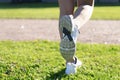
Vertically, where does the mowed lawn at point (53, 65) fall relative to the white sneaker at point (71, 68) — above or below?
below

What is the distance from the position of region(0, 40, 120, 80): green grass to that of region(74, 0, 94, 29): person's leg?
0.70 metres

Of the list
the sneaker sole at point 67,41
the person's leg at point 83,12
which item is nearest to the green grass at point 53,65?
the sneaker sole at point 67,41

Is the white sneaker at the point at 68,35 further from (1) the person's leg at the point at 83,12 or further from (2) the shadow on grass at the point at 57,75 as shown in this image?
(2) the shadow on grass at the point at 57,75

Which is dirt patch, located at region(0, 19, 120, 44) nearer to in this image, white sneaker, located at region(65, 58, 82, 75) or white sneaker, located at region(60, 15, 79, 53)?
white sneaker, located at region(65, 58, 82, 75)

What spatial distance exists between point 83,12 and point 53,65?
1002 millimetres

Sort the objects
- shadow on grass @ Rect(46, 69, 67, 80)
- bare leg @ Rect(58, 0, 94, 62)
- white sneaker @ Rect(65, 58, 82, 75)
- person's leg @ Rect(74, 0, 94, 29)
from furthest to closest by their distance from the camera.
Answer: shadow on grass @ Rect(46, 69, 67, 80), white sneaker @ Rect(65, 58, 82, 75), bare leg @ Rect(58, 0, 94, 62), person's leg @ Rect(74, 0, 94, 29)

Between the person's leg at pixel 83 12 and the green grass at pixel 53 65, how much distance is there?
700mm

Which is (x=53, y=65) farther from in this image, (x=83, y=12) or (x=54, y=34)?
(x=54, y=34)

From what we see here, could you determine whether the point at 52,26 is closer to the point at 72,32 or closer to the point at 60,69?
the point at 60,69

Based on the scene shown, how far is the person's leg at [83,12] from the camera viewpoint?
12.5 feet

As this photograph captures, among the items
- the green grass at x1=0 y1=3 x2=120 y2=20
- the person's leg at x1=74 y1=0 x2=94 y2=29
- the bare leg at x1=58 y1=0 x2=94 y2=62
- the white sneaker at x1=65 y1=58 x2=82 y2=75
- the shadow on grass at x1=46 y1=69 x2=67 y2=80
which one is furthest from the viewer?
the green grass at x1=0 y1=3 x2=120 y2=20

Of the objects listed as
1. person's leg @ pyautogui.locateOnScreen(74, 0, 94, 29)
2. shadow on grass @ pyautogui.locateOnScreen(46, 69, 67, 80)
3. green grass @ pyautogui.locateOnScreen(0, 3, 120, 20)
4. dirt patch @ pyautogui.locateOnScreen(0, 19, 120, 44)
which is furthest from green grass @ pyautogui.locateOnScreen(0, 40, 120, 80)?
green grass @ pyautogui.locateOnScreen(0, 3, 120, 20)

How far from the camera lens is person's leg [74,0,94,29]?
12.5 ft

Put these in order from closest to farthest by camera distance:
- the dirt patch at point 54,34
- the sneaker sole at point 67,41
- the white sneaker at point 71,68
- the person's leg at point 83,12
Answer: the sneaker sole at point 67,41
the person's leg at point 83,12
the white sneaker at point 71,68
the dirt patch at point 54,34
